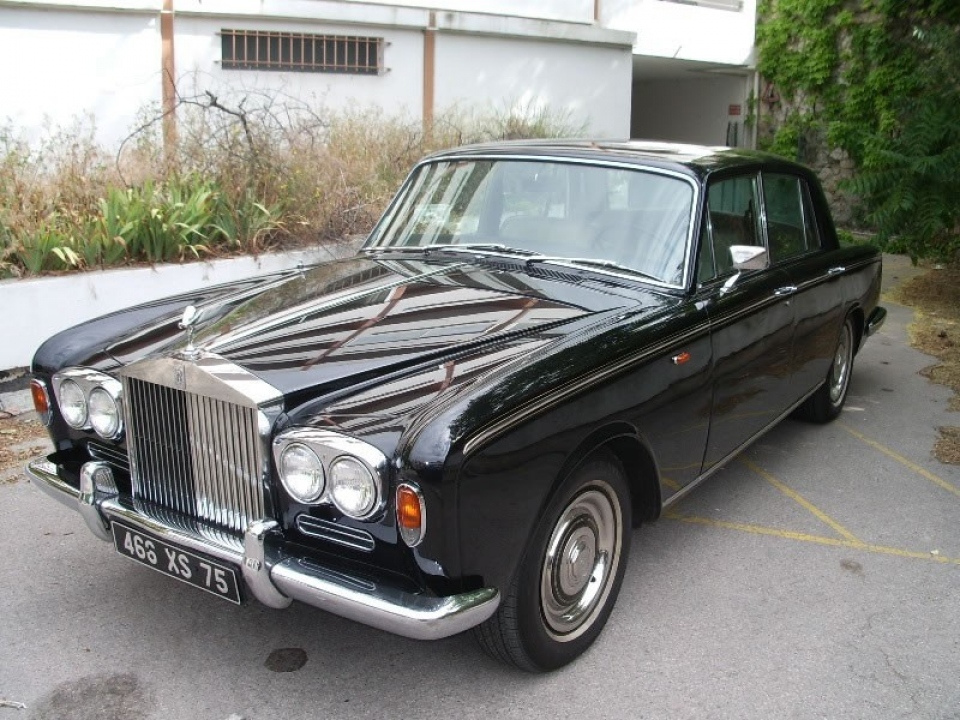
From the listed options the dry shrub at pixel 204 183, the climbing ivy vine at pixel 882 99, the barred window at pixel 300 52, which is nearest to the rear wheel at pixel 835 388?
the climbing ivy vine at pixel 882 99

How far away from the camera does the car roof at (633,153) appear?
4254mm

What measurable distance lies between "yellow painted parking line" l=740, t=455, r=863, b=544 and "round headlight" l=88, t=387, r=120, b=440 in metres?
3.24

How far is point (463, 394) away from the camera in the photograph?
288cm

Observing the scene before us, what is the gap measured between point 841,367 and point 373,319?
371 cm

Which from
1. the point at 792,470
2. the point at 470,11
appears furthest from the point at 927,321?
the point at 470,11

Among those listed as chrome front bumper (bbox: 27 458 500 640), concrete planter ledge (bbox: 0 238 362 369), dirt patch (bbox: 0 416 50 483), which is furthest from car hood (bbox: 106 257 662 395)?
concrete planter ledge (bbox: 0 238 362 369)

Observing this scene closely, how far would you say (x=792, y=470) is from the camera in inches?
207

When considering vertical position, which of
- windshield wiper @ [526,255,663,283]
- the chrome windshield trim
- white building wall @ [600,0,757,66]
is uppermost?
white building wall @ [600,0,757,66]

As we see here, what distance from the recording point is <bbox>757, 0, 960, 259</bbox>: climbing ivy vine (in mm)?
8852

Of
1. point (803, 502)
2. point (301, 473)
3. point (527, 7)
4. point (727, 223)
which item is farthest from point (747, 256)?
point (527, 7)

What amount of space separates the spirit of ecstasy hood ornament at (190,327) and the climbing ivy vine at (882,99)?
23.3 ft

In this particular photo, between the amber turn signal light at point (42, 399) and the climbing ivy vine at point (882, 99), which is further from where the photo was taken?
the climbing ivy vine at point (882, 99)

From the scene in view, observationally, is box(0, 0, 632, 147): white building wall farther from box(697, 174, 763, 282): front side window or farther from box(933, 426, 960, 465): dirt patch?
box(933, 426, 960, 465): dirt patch

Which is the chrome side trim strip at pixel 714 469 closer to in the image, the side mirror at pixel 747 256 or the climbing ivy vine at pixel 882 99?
the side mirror at pixel 747 256
